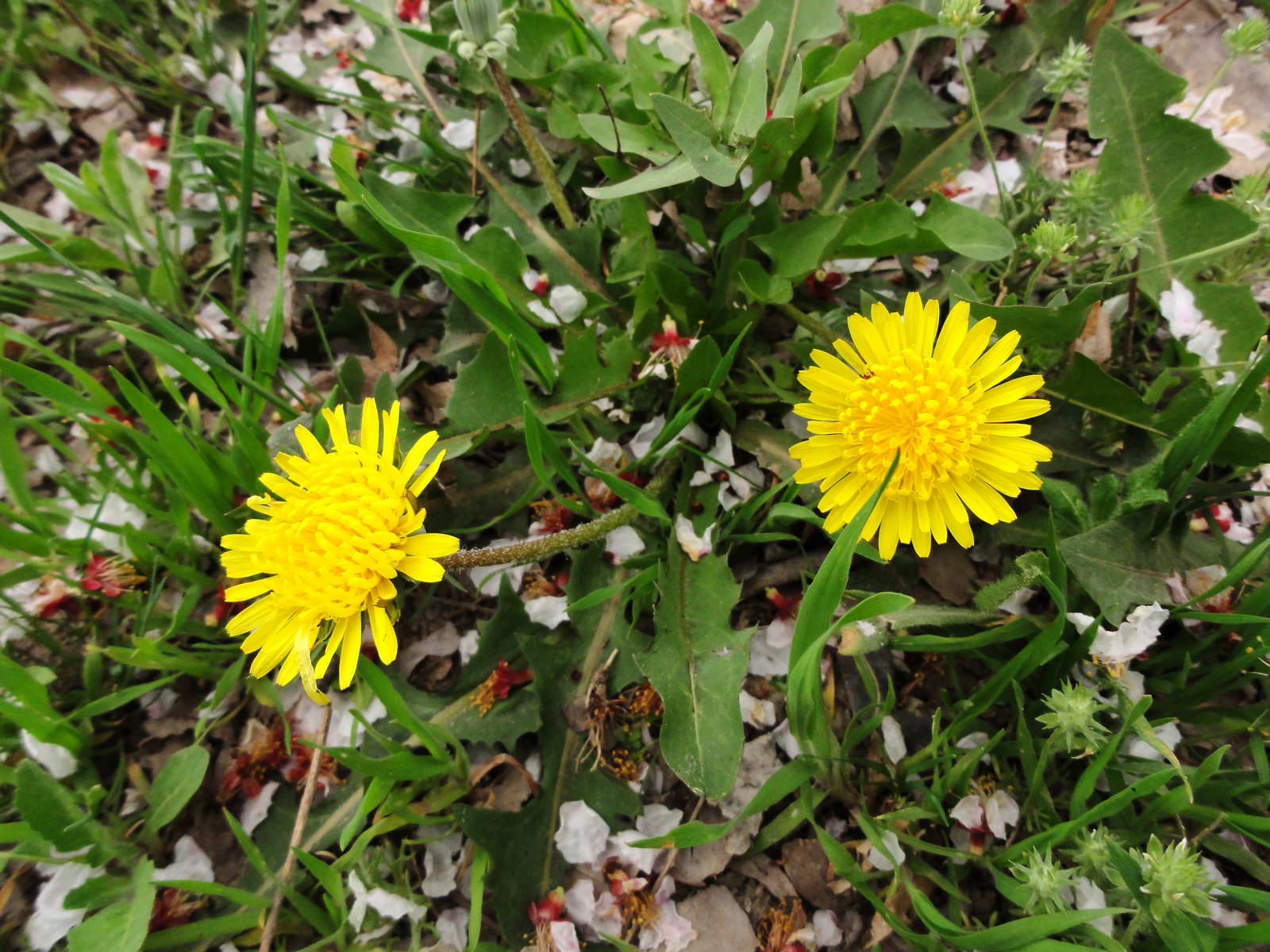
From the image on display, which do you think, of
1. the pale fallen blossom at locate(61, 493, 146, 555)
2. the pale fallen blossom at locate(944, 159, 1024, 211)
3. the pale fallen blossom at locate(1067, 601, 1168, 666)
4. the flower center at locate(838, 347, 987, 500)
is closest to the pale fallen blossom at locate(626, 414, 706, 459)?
the flower center at locate(838, 347, 987, 500)

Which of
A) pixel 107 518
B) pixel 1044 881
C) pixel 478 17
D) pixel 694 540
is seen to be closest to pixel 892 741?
pixel 1044 881

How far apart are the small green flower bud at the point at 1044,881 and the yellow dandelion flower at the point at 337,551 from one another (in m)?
1.23

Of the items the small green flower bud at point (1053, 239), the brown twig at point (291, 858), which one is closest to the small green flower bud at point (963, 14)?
the small green flower bud at point (1053, 239)

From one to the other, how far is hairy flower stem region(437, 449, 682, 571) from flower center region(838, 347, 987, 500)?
571mm

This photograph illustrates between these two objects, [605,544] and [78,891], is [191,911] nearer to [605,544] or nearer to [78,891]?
[78,891]

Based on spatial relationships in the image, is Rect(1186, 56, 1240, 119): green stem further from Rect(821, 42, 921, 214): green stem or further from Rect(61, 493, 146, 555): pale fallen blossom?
Rect(61, 493, 146, 555): pale fallen blossom

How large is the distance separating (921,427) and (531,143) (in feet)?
4.11

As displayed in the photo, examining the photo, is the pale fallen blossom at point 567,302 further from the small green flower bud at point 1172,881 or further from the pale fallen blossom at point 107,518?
the small green flower bud at point 1172,881

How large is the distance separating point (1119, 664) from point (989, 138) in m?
1.65

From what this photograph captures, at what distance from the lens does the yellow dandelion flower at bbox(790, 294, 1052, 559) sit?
134 cm

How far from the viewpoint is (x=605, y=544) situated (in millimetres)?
1874

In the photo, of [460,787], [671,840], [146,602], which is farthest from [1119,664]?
[146,602]

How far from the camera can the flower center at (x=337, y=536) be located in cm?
130

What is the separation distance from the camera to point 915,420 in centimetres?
135
